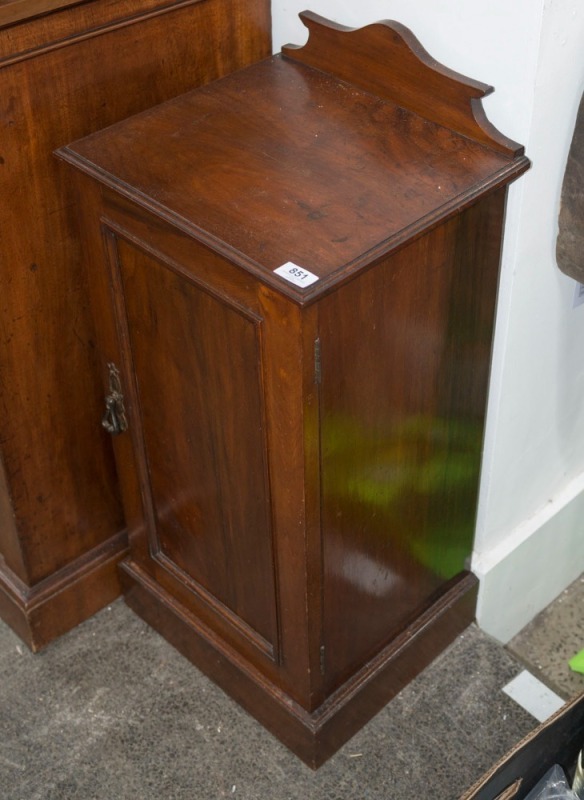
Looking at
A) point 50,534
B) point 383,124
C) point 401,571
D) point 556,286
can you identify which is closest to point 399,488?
point 401,571

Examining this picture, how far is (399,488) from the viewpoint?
5.95 feet

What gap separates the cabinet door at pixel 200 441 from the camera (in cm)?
161

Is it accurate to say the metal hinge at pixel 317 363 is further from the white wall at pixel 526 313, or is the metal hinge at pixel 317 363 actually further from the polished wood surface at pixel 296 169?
the white wall at pixel 526 313

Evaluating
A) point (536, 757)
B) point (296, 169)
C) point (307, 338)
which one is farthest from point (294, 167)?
point (536, 757)

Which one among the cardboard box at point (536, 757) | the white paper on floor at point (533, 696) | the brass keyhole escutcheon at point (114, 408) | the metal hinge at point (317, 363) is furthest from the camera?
the white paper on floor at point (533, 696)

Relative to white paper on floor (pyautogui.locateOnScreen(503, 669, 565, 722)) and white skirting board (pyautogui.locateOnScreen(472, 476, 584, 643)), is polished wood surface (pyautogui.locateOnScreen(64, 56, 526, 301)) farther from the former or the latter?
white paper on floor (pyautogui.locateOnScreen(503, 669, 565, 722))

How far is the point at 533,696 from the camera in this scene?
83.6 inches

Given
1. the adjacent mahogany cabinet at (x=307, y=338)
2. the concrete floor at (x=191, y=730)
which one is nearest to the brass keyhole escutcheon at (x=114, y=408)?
the adjacent mahogany cabinet at (x=307, y=338)

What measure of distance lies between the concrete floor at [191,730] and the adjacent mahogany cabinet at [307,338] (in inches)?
2.8

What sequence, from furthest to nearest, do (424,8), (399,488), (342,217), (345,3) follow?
(399,488) < (345,3) < (424,8) < (342,217)

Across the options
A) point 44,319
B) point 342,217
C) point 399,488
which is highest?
point 342,217

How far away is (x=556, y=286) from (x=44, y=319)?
892 mm

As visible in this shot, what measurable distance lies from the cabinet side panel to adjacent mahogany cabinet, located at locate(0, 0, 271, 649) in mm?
570

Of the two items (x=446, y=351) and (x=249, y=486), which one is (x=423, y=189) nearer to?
(x=446, y=351)
